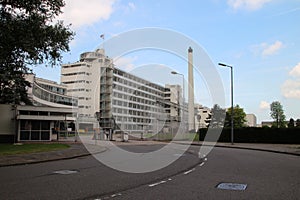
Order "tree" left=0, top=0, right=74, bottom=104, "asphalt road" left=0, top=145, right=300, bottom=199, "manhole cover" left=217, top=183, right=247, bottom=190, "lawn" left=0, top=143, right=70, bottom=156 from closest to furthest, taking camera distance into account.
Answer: "asphalt road" left=0, top=145, right=300, bottom=199 → "manhole cover" left=217, top=183, right=247, bottom=190 → "tree" left=0, top=0, right=74, bottom=104 → "lawn" left=0, top=143, right=70, bottom=156

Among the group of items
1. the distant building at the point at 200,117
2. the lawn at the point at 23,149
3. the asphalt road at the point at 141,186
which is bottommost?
the lawn at the point at 23,149

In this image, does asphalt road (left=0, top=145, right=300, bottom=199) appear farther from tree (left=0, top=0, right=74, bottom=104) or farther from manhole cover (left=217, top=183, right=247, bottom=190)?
tree (left=0, top=0, right=74, bottom=104)

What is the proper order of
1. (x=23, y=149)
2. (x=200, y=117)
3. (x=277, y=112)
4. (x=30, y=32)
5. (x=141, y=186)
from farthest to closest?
(x=277, y=112)
(x=200, y=117)
(x=23, y=149)
(x=30, y=32)
(x=141, y=186)

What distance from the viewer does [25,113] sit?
34438 millimetres

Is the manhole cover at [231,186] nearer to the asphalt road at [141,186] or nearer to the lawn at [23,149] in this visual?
the asphalt road at [141,186]

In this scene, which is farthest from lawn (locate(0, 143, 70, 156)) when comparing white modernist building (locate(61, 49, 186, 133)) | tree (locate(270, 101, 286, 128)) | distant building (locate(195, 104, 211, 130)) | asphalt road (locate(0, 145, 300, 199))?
tree (locate(270, 101, 286, 128))

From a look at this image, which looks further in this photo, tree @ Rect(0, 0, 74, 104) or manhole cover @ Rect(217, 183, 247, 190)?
tree @ Rect(0, 0, 74, 104)

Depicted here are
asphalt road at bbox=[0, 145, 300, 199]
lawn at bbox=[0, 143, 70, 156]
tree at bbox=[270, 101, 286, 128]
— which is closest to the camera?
asphalt road at bbox=[0, 145, 300, 199]

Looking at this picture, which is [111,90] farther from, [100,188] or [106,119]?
[100,188]

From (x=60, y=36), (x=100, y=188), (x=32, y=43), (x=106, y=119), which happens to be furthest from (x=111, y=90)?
(x=100, y=188)

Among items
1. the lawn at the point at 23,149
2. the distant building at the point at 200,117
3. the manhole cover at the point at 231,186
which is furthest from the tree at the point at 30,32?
the distant building at the point at 200,117

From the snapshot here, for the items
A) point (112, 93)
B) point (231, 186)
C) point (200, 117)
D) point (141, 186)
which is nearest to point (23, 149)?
point (112, 93)

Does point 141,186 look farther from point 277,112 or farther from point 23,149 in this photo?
point 277,112

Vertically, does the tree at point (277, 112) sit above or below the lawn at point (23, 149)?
above
